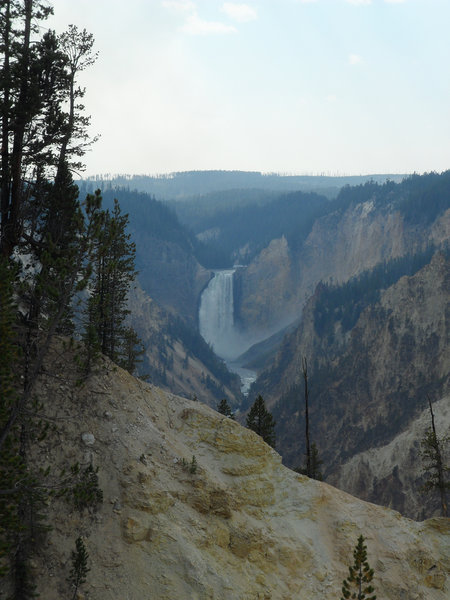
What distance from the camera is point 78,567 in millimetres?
14773

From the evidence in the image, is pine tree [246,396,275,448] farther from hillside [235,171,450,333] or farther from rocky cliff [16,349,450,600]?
hillside [235,171,450,333]

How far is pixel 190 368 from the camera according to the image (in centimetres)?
14225

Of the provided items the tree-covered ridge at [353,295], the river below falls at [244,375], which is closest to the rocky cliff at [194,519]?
the tree-covered ridge at [353,295]

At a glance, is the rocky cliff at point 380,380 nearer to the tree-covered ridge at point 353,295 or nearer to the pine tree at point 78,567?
the tree-covered ridge at point 353,295

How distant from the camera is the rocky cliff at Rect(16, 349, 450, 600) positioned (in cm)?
1644

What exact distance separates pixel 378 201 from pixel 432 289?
10570cm

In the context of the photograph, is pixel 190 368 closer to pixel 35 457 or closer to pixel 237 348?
pixel 237 348

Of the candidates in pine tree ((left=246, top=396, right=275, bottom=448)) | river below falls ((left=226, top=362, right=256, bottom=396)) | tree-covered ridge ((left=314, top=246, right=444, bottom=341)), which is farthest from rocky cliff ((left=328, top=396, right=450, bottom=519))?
river below falls ((left=226, top=362, right=256, bottom=396))

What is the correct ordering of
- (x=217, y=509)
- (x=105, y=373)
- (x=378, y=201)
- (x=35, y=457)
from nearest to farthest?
(x=35, y=457) < (x=217, y=509) < (x=105, y=373) < (x=378, y=201)

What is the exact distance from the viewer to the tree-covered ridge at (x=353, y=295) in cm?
13100

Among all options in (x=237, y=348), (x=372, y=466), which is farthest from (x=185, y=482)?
(x=237, y=348)

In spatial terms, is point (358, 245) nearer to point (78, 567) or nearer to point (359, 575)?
point (359, 575)

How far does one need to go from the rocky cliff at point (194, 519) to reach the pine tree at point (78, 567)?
0.89 feet

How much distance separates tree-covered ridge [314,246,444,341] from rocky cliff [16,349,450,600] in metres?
108
